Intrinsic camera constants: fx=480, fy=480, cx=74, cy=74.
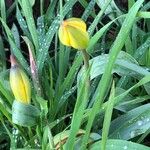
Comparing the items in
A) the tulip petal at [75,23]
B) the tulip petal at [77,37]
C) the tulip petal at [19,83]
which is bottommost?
the tulip petal at [19,83]

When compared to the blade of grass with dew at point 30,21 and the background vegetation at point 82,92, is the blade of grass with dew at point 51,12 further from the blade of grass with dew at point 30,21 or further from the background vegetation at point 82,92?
the blade of grass with dew at point 30,21

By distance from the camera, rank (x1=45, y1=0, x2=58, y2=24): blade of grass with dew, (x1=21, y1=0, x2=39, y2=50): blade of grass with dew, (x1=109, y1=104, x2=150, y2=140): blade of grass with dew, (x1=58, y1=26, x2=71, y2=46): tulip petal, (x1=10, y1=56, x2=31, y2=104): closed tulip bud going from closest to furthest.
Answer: (x1=58, y1=26, x2=71, y2=46): tulip petal, (x1=10, y1=56, x2=31, y2=104): closed tulip bud, (x1=109, y1=104, x2=150, y2=140): blade of grass with dew, (x1=21, y1=0, x2=39, y2=50): blade of grass with dew, (x1=45, y1=0, x2=58, y2=24): blade of grass with dew

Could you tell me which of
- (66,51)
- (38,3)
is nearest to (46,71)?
(66,51)

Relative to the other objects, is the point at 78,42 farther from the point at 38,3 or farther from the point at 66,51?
the point at 38,3

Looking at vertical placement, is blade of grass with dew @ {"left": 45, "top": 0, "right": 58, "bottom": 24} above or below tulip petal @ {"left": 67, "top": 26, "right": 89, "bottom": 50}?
below

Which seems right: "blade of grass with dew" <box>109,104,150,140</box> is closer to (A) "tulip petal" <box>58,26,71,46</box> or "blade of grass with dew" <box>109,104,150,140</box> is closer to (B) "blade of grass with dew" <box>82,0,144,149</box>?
(B) "blade of grass with dew" <box>82,0,144,149</box>

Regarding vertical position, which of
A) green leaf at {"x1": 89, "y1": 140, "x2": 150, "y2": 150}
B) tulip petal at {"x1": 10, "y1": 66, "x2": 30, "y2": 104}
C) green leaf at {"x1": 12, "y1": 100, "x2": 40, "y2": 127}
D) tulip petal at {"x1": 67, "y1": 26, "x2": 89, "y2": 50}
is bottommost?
green leaf at {"x1": 89, "y1": 140, "x2": 150, "y2": 150}

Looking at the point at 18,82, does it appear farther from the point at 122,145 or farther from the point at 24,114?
the point at 122,145

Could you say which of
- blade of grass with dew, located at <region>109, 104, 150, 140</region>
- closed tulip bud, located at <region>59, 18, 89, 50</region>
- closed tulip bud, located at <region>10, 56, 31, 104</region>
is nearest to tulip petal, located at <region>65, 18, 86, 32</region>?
closed tulip bud, located at <region>59, 18, 89, 50</region>

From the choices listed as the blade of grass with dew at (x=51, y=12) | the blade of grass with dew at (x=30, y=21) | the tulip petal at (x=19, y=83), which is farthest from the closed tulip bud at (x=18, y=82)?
the blade of grass with dew at (x=51, y=12)
